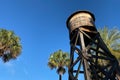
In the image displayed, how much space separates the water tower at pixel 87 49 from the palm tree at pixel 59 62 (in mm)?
14579

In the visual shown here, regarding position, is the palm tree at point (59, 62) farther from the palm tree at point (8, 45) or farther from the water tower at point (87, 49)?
the water tower at point (87, 49)

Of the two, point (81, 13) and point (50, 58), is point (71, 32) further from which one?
point (50, 58)

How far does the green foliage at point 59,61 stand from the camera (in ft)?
101

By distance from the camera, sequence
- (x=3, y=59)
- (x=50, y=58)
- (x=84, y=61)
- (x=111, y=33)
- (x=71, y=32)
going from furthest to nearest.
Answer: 1. (x=50, y=58)
2. (x=3, y=59)
3. (x=111, y=33)
4. (x=71, y=32)
5. (x=84, y=61)

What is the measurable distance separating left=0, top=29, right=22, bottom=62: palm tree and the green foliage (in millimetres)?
6320

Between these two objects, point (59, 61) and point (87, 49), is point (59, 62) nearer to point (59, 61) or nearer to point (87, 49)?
point (59, 61)

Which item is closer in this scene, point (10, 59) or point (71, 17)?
point (71, 17)

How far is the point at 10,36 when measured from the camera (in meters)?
26.3

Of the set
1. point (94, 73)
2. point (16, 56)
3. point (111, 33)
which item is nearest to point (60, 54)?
point (16, 56)

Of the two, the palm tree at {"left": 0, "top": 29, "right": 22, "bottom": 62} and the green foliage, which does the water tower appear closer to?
the palm tree at {"left": 0, "top": 29, "right": 22, "bottom": 62}

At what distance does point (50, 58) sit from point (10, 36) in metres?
7.51

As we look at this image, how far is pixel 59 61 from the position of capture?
1229 inches

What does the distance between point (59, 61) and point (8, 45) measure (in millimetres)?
8420

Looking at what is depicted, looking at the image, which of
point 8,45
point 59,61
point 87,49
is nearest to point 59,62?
point 59,61
